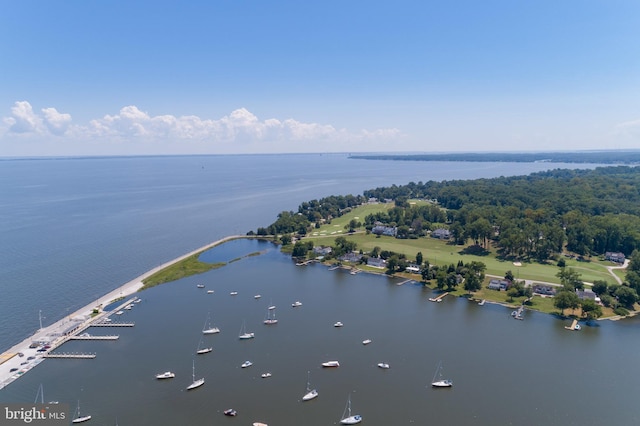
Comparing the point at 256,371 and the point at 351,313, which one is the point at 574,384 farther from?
the point at 256,371

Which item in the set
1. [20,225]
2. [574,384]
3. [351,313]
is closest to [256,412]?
[351,313]

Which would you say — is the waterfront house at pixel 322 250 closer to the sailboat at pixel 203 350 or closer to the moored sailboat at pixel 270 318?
the moored sailboat at pixel 270 318

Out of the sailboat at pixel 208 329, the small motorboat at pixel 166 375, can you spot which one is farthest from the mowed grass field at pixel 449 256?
the small motorboat at pixel 166 375

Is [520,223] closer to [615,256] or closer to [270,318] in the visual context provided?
[615,256]

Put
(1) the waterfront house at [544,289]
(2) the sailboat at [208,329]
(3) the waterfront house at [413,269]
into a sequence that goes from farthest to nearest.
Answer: (3) the waterfront house at [413,269]
(1) the waterfront house at [544,289]
(2) the sailboat at [208,329]

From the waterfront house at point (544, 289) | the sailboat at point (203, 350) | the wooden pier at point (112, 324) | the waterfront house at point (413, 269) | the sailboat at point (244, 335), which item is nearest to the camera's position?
the sailboat at point (203, 350)

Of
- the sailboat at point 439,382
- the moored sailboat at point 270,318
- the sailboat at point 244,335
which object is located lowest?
the sailboat at point 439,382

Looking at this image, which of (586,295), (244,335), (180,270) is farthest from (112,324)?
(586,295)

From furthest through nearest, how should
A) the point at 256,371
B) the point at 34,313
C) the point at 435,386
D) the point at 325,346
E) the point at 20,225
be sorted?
the point at 20,225 < the point at 34,313 < the point at 325,346 < the point at 256,371 < the point at 435,386
